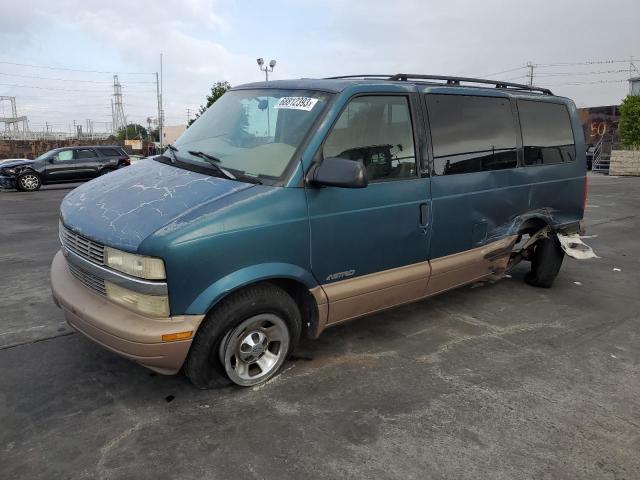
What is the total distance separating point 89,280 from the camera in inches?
122

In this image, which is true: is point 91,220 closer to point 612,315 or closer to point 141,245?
point 141,245

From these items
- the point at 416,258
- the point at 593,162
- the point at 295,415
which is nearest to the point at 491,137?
the point at 416,258

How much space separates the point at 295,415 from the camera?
296 cm

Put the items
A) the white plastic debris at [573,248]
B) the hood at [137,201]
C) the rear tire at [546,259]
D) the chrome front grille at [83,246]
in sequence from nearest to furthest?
the hood at [137,201]
the chrome front grille at [83,246]
the white plastic debris at [573,248]
the rear tire at [546,259]

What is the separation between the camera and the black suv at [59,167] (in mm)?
17125

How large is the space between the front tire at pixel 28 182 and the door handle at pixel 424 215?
17.4m

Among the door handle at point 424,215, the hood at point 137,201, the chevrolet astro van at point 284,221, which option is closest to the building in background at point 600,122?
the chevrolet astro van at point 284,221

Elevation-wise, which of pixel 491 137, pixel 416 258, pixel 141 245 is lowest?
pixel 416 258

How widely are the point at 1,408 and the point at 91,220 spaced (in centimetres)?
125

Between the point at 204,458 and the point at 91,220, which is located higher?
the point at 91,220

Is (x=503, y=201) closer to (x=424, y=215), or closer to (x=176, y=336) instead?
(x=424, y=215)

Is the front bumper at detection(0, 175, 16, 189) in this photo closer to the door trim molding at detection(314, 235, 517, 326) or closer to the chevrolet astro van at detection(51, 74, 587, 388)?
the chevrolet astro van at detection(51, 74, 587, 388)

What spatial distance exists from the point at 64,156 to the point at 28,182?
1574mm

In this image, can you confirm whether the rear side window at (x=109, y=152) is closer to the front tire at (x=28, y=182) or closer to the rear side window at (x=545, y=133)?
the front tire at (x=28, y=182)
